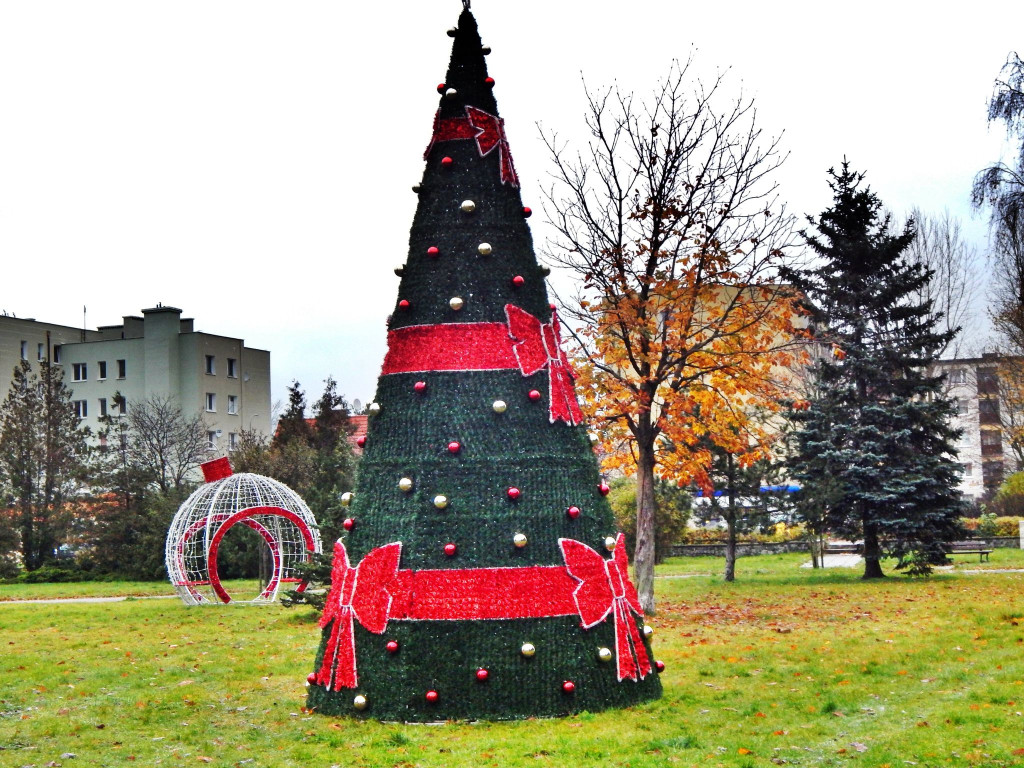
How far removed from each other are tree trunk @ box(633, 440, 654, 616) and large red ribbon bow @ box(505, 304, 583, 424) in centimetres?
896

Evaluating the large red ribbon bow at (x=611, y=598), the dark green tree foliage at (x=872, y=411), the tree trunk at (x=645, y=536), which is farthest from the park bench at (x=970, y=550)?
the large red ribbon bow at (x=611, y=598)

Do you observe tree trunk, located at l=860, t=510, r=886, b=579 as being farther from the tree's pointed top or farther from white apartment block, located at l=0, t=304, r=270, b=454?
white apartment block, located at l=0, t=304, r=270, b=454

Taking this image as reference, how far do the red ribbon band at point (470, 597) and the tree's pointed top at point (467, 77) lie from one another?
4.47 meters

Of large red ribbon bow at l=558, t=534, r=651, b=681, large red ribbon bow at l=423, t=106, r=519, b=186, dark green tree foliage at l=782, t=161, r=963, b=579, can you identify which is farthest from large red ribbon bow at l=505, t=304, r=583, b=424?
dark green tree foliage at l=782, t=161, r=963, b=579

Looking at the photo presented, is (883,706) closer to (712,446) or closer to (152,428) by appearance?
(712,446)

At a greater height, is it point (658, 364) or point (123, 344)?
point (123, 344)

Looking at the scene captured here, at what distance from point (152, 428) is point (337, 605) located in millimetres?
32579

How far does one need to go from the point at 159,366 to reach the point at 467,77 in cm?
4468

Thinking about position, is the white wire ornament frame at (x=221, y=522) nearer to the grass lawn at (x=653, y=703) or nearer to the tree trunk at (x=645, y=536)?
the grass lawn at (x=653, y=703)

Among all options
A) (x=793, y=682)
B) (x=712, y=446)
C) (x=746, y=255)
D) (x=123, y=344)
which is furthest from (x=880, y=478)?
(x=123, y=344)

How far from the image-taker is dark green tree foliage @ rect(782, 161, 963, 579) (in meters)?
24.9

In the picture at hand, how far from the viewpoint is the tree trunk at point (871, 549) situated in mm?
25406

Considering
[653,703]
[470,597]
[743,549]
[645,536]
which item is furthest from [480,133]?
[743,549]

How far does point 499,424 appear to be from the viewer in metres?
9.73
